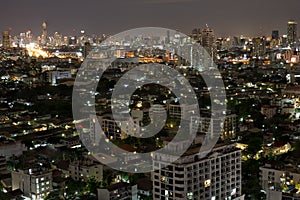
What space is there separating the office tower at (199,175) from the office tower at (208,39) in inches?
576

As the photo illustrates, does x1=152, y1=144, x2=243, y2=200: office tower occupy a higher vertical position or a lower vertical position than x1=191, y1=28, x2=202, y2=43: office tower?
lower

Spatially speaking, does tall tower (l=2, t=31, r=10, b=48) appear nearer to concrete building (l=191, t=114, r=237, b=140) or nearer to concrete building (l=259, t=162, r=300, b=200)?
concrete building (l=191, t=114, r=237, b=140)

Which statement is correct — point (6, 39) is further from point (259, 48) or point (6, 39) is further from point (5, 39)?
point (259, 48)

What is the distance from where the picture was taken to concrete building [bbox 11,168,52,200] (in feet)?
13.1

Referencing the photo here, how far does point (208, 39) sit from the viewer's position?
60.0 ft

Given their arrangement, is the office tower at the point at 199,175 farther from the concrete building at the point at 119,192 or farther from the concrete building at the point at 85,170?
the concrete building at the point at 85,170

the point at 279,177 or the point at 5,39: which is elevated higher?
the point at 5,39

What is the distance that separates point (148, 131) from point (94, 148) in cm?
100

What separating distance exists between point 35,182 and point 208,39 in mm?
15057

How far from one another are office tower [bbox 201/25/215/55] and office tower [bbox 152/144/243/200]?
14.6 m

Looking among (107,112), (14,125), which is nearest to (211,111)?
(107,112)

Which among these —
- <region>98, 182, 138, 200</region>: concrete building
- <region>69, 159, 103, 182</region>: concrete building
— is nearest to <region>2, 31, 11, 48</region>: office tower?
<region>69, 159, 103, 182</region>: concrete building

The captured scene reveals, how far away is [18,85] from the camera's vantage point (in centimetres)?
1191

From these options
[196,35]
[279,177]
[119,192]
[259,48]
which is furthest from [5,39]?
[279,177]
